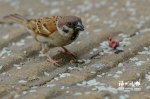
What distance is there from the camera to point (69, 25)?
4.27m

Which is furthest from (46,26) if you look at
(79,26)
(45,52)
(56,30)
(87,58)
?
(87,58)

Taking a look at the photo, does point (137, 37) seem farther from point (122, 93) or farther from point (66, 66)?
point (122, 93)

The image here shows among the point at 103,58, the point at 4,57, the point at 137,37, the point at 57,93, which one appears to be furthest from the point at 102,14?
the point at 57,93

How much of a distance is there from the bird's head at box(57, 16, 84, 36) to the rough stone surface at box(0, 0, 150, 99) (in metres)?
0.42

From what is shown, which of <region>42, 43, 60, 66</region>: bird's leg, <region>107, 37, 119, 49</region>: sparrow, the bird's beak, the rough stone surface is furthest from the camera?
<region>107, 37, 119, 49</region>: sparrow

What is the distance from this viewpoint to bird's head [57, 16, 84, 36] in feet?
13.9

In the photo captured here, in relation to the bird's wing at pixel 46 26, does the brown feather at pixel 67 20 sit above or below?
below

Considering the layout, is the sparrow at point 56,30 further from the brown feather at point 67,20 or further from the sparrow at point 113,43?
the sparrow at point 113,43

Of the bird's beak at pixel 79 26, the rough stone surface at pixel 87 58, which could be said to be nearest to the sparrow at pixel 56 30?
the bird's beak at pixel 79 26

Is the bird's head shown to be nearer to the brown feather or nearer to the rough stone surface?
the brown feather

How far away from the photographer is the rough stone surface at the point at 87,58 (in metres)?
3.66

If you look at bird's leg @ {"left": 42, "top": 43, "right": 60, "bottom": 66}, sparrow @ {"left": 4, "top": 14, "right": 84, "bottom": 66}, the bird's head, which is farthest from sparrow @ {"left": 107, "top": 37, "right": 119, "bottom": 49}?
bird's leg @ {"left": 42, "top": 43, "right": 60, "bottom": 66}

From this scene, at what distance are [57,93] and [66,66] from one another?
0.84 meters

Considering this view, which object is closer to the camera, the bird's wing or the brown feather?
the brown feather
